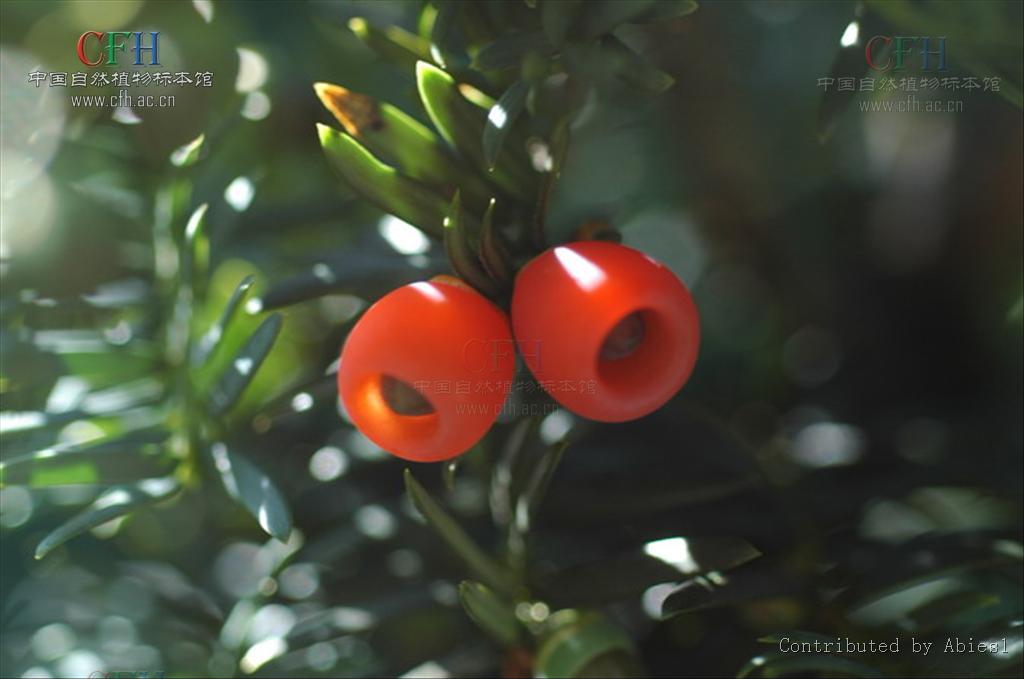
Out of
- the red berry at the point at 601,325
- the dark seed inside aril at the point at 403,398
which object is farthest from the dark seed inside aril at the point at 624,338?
the dark seed inside aril at the point at 403,398

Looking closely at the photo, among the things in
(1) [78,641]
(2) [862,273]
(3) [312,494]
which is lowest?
(1) [78,641]

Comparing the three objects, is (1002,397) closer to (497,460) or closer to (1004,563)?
(1004,563)

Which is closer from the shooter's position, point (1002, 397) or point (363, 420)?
point (363, 420)

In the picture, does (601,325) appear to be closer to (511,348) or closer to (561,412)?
(511,348)

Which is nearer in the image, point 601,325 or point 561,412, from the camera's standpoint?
point 601,325

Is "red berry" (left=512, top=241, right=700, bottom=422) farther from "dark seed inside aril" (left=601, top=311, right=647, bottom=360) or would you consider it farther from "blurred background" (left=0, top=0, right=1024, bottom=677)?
"blurred background" (left=0, top=0, right=1024, bottom=677)

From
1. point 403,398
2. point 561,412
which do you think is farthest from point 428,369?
point 561,412

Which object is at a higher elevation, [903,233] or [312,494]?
[903,233]

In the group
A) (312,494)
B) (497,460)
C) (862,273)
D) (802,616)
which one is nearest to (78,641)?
(312,494)
